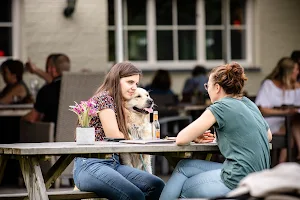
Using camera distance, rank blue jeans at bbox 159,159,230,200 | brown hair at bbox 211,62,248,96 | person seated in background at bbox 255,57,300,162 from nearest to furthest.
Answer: blue jeans at bbox 159,159,230,200, brown hair at bbox 211,62,248,96, person seated in background at bbox 255,57,300,162

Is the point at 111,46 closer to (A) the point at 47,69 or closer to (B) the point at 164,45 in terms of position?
(B) the point at 164,45

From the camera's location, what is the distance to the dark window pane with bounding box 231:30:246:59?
1491cm

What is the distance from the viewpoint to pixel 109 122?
5715mm

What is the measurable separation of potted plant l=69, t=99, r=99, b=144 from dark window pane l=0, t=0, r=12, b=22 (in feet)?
24.9

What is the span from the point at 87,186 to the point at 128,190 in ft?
0.90

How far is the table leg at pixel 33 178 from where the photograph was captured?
5.37 meters

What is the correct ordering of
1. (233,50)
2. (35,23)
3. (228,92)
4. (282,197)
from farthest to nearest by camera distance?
(233,50), (35,23), (228,92), (282,197)

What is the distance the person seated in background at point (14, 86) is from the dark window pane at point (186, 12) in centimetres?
441

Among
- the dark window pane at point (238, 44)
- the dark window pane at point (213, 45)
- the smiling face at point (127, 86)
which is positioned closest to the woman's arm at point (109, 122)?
the smiling face at point (127, 86)

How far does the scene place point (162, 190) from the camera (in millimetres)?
5617

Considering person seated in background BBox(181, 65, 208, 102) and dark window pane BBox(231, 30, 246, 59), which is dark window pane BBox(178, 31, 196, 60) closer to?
dark window pane BBox(231, 30, 246, 59)

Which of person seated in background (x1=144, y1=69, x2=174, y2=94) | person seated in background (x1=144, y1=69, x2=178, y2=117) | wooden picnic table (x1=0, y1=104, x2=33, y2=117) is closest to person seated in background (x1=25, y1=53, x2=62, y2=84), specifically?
wooden picnic table (x1=0, y1=104, x2=33, y2=117)

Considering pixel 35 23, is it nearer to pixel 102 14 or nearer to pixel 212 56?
pixel 102 14

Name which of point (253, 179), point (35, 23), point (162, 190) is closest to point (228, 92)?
point (162, 190)
